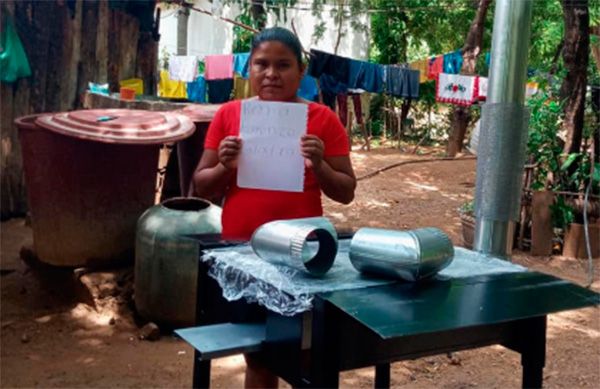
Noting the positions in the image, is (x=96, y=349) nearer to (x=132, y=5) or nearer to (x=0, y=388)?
(x=0, y=388)

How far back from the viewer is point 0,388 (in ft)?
10.8

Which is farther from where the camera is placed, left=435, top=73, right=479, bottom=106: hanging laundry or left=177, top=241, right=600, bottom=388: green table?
left=435, top=73, right=479, bottom=106: hanging laundry

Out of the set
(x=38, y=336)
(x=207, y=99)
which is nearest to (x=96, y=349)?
(x=38, y=336)

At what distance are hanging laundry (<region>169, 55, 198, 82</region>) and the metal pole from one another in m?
11.8

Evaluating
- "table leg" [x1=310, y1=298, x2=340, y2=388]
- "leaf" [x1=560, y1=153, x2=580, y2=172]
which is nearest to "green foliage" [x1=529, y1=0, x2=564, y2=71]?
"leaf" [x1=560, y1=153, x2=580, y2=172]

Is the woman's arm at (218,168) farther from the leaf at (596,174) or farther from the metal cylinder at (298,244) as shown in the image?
the leaf at (596,174)

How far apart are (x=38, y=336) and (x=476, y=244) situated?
105 inches

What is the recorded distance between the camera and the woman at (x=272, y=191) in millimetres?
1962

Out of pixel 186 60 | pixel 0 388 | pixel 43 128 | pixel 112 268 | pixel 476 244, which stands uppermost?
pixel 186 60

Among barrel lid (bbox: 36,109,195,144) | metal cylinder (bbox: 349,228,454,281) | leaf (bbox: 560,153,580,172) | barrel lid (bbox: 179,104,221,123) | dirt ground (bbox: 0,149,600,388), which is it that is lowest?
dirt ground (bbox: 0,149,600,388)

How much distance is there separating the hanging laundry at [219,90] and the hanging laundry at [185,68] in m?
0.70

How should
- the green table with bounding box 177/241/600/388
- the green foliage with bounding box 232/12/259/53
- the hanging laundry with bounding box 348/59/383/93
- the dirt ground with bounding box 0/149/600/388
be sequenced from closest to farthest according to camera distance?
the green table with bounding box 177/241/600/388 → the dirt ground with bounding box 0/149/600/388 → the hanging laundry with bounding box 348/59/383/93 → the green foliage with bounding box 232/12/259/53

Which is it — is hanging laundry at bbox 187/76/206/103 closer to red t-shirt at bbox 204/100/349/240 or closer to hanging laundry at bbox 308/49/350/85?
hanging laundry at bbox 308/49/350/85

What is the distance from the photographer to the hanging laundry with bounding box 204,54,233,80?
12.8 m
